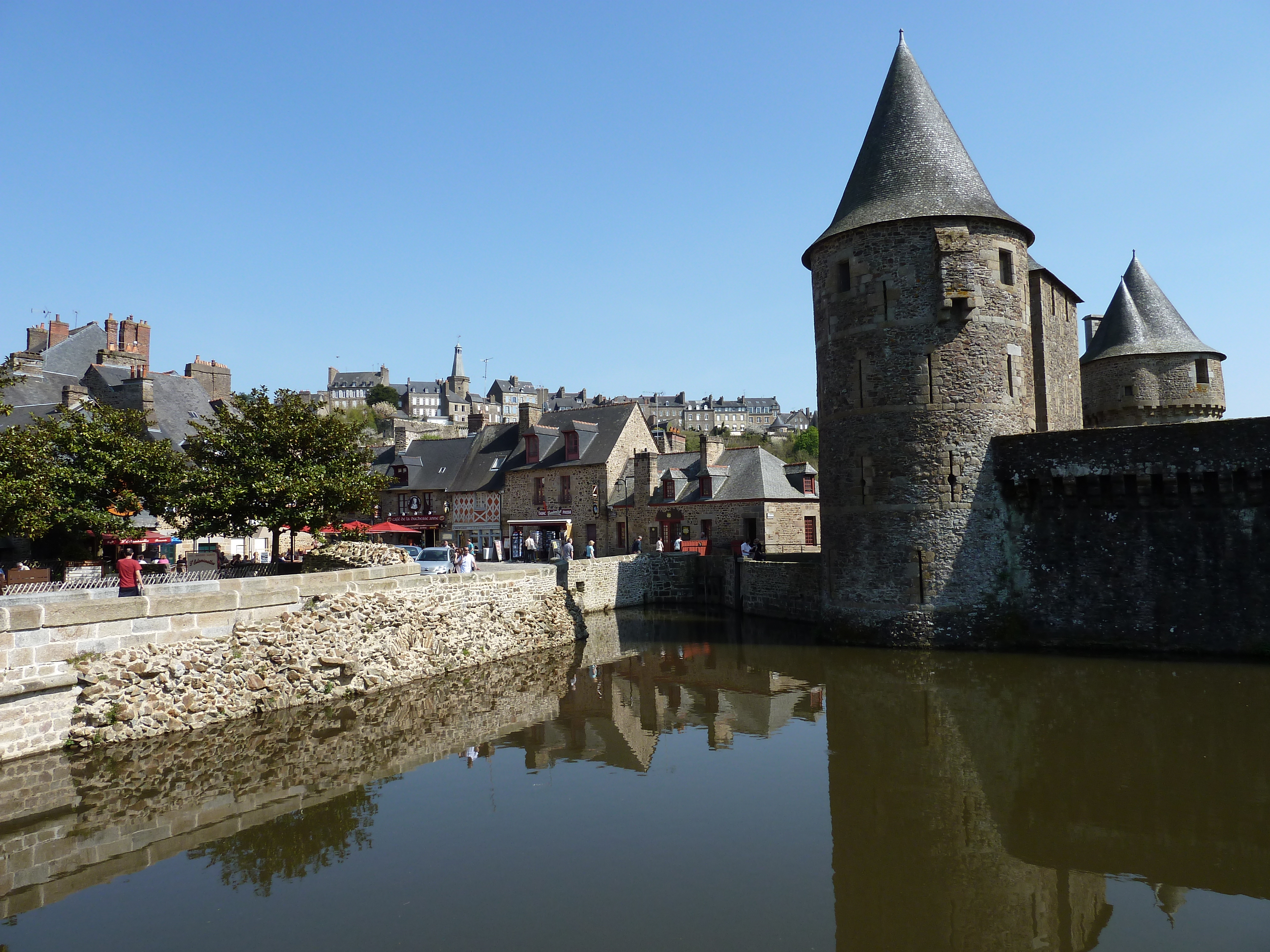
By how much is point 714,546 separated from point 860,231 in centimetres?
1444

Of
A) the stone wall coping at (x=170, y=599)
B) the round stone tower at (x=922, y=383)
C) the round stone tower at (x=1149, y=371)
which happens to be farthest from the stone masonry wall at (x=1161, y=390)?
the stone wall coping at (x=170, y=599)

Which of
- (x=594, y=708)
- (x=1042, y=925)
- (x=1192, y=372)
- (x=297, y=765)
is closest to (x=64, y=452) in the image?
(x=297, y=765)

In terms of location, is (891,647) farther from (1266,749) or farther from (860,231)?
(860,231)

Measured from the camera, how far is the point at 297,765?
930cm

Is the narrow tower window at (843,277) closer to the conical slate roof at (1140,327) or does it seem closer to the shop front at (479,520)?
the conical slate roof at (1140,327)

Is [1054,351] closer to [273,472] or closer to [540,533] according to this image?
[273,472]

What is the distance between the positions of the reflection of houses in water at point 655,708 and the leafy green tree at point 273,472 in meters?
6.71

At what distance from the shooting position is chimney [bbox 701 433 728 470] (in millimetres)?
28719

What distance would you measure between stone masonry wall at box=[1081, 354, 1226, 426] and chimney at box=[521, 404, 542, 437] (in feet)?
67.7

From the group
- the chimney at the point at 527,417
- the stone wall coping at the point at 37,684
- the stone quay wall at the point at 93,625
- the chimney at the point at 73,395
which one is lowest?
the stone wall coping at the point at 37,684

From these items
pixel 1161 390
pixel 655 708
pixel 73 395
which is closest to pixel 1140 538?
A: pixel 655 708

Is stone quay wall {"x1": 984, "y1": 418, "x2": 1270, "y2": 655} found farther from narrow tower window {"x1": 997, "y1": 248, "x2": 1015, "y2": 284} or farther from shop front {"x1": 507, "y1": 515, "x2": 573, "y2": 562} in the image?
shop front {"x1": 507, "y1": 515, "x2": 573, "y2": 562}

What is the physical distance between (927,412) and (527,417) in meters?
21.6

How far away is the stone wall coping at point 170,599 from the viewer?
958 cm
